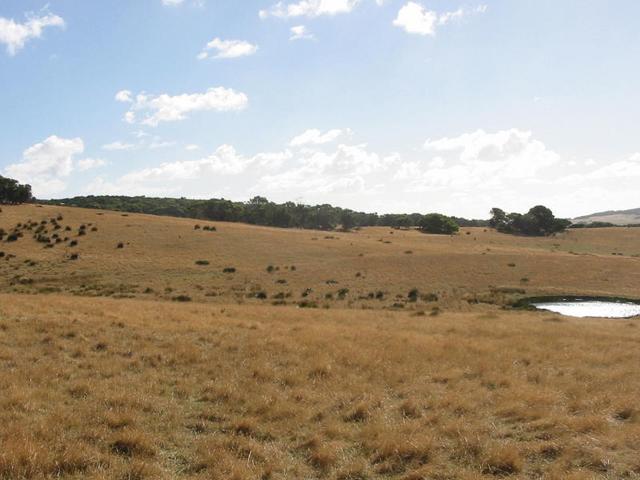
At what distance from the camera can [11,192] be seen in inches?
3890

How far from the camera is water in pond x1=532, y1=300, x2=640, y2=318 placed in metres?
38.7

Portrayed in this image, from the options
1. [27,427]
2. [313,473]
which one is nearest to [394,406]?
[313,473]

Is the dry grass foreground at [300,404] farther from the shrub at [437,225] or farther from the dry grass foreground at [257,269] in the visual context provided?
the shrub at [437,225]

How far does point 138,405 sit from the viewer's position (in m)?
10.6

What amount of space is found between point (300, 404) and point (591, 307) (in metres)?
38.9

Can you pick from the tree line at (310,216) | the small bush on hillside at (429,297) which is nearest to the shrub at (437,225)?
the tree line at (310,216)

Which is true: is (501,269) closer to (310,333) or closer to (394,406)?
(310,333)

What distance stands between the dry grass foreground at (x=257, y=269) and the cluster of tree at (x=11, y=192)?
11645 millimetres

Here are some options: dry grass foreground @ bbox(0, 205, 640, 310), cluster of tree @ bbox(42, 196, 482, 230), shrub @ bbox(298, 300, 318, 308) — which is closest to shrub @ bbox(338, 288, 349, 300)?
dry grass foreground @ bbox(0, 205, 640, 310)

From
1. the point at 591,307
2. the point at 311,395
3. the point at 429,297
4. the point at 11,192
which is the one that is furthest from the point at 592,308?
the point at 11,192

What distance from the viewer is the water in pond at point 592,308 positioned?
38.7 metres

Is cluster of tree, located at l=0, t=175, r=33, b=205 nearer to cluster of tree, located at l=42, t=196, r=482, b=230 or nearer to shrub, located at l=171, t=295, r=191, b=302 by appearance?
cluster of tree, located at l=42, t=196, r=482, b=230

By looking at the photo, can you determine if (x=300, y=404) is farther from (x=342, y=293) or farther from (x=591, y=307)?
(x=591, y=307)

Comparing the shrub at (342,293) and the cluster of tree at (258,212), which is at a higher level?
the cluster of tree at (258,212)
